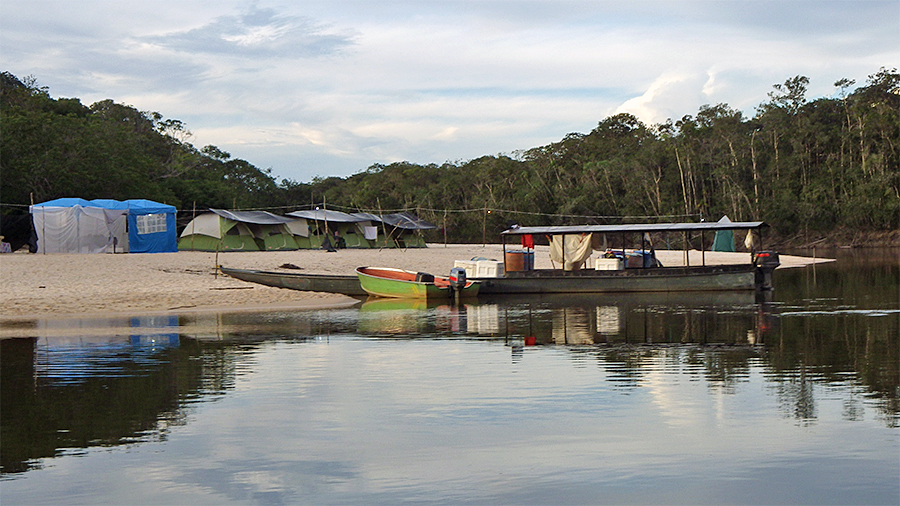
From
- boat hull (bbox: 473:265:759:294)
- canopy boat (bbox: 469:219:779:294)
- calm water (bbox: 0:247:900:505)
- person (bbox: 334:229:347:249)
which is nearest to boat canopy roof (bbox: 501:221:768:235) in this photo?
canopy boat (bbox: 469:219:779:294)

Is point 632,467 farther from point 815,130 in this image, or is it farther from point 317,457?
point 815,130

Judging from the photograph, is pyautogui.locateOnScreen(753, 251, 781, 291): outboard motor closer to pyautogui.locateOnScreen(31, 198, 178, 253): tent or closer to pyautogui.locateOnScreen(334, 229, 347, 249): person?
pyautogui.locateOnScreen(31, 198, 178, 253): tent

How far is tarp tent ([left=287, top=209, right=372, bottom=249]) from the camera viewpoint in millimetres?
50375

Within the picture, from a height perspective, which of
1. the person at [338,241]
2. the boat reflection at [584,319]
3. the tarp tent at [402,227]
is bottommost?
the boat reflection at [584,319]

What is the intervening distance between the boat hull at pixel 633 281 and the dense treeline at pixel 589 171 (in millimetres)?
29538

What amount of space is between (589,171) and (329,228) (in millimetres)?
33298

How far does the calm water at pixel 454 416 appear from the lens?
254 inches

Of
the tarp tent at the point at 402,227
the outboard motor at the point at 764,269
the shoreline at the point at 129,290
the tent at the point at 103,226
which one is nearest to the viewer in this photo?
the shoreline at the point at 129,290

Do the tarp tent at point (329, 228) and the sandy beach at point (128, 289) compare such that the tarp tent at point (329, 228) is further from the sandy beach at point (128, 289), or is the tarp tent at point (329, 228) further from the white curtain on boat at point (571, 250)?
the white curtain on boat at point (571, 250)

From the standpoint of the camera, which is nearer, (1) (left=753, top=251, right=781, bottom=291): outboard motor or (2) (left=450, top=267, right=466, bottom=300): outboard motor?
(2) (left=450, top=267, right=466, bottom=300): outboard motor

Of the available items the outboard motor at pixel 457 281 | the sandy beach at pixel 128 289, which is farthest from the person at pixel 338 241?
the outboard motor at pixel 457 281

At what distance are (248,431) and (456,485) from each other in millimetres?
2585

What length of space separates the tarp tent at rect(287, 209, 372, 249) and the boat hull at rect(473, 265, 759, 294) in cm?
2453

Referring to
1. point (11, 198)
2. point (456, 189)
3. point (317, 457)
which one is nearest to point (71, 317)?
point (317, 457)
